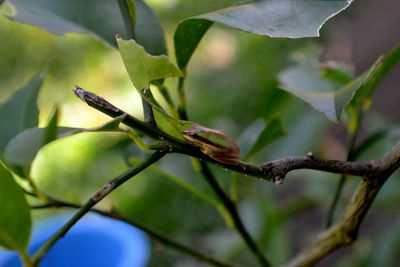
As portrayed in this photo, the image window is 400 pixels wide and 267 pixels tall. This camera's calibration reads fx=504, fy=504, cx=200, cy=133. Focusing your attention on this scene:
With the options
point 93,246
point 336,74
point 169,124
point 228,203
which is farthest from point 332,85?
point 93,246

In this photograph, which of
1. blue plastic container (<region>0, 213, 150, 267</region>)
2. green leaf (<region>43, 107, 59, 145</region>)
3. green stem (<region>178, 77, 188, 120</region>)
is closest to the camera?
green leaf (<region>43, 107, 59, 145</region>)

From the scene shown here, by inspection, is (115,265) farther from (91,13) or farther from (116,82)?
(116,82)

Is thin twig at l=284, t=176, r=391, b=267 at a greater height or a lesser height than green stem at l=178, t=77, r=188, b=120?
lesser

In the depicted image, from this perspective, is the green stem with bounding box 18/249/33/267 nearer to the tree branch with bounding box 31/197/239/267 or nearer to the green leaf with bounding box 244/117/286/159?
the tree branch with bounding box 31/197/239/267

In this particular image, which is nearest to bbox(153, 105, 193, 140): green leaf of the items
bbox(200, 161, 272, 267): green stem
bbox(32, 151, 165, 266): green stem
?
bbox(32, 151, 165, 266): green stem

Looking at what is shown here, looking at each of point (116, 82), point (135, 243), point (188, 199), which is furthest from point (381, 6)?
point (135, 243)
